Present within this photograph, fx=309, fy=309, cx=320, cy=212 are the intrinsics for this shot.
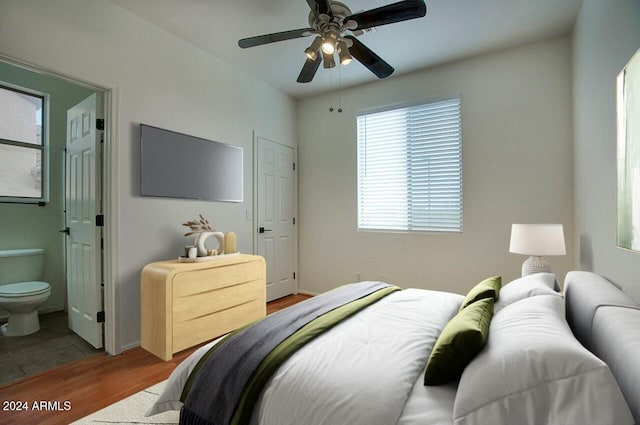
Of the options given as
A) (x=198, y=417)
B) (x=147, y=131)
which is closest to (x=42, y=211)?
(x=147, y=131)

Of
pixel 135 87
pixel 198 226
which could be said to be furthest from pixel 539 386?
pixel 135 87

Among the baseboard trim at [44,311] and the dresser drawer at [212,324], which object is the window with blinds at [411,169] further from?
the baseboard trim at [44,311]

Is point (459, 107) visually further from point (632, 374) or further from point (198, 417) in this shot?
point (198, 417)

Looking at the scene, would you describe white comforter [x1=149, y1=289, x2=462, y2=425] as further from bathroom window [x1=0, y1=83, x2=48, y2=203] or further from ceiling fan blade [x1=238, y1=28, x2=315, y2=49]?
bathroom window [x1=0, y1=83, x2=48, y2=203]

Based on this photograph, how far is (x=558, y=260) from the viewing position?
292 cm

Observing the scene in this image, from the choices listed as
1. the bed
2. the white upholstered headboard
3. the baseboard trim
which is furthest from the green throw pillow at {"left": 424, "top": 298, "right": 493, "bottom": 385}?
the baseboard trim

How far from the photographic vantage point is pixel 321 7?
1841 mm

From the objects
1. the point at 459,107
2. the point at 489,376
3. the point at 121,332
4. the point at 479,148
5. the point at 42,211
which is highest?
the point at 459,107

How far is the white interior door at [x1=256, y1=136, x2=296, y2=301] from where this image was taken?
391cm

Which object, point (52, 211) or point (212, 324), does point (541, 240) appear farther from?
point (52, 211)

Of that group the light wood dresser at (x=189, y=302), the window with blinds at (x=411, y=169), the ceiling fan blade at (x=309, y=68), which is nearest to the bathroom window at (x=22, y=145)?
the light wood dresser at (x=189, y=302)

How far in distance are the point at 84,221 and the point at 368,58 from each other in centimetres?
275

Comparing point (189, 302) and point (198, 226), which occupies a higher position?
point (198, 226)

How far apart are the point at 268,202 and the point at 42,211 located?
250cm
